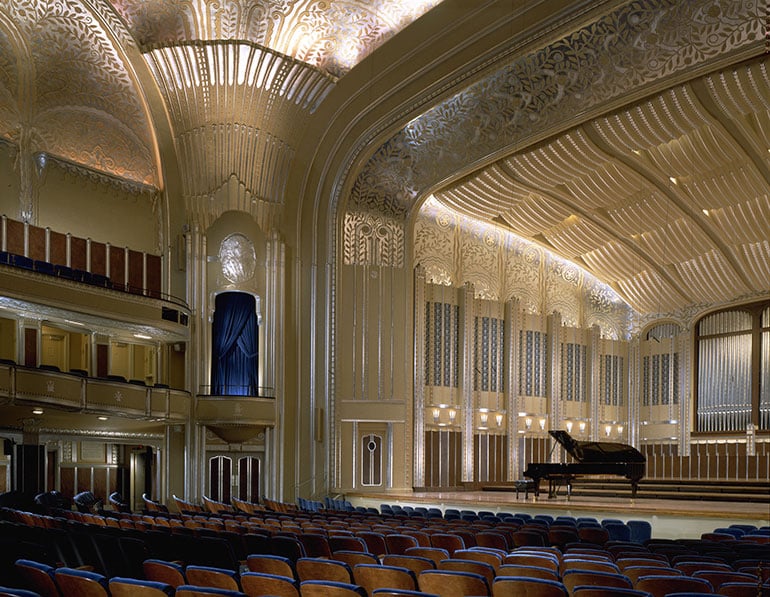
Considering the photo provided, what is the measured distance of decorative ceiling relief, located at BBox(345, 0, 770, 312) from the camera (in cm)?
1636

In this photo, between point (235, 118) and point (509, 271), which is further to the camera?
point (509, 271)

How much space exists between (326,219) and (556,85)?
23.6 ft

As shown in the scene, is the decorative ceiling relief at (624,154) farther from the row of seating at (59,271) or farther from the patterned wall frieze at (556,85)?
the row of seating at (59,271)

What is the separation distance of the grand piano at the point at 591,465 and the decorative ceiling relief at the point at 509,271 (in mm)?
7892

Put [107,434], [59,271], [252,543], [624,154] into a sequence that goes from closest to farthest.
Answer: [252,543]
[59,271]
[624,154]
[107,434]

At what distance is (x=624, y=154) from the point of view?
20.8 meters

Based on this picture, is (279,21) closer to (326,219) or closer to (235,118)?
(235,118)

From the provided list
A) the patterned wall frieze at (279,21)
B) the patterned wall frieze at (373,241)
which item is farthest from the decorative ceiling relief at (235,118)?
the patterned wall frieze at (373,241)

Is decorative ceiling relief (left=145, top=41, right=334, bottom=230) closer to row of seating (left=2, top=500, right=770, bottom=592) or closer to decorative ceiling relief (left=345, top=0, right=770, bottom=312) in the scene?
decorative ceiling relief (left=345, top=0, right=770, bottom=312)

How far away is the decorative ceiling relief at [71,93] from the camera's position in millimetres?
19703

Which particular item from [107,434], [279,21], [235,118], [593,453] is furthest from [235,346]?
[593,453]

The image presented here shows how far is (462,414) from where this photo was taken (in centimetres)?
2570

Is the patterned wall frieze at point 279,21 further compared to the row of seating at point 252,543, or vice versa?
the patterned wall frieze at point 279,21

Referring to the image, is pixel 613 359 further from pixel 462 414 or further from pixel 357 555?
pixel 357 555
